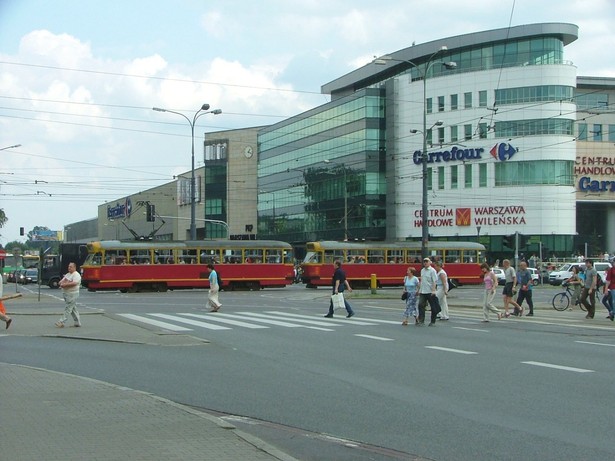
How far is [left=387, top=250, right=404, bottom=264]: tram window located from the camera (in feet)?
159

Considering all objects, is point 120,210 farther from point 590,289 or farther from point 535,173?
point 590,289

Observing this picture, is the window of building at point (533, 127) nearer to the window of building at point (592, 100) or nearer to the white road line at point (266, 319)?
the window of building at point (592, 100)

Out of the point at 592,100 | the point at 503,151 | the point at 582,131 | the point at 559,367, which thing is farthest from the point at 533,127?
the point at 559,367

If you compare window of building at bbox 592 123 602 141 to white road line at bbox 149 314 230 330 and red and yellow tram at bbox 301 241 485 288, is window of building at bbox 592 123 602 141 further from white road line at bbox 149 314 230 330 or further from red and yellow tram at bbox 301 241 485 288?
white road line at bbox 149 314 230 330

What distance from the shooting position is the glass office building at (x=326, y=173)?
7662 cm

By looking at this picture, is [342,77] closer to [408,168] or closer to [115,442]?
[408,168]

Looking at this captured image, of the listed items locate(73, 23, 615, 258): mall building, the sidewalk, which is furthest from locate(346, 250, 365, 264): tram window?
the sidewalk

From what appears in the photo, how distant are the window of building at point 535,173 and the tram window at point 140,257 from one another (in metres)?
37.9

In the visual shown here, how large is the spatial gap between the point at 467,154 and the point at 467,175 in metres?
2.04

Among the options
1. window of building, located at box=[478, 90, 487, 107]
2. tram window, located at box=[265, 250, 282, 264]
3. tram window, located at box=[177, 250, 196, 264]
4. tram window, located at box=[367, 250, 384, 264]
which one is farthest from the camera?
window of building, located at box=[478, 90, 487, 107]

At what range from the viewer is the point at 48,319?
2303cm

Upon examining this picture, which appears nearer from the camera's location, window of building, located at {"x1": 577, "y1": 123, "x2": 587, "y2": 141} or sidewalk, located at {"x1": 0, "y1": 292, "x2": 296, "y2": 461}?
sidewalk, located at {"x1": 0, "y1": 292, "x2": 296, "y2": 461}

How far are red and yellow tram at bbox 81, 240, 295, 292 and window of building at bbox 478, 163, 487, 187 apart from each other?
3024 cm

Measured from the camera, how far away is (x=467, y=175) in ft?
237
